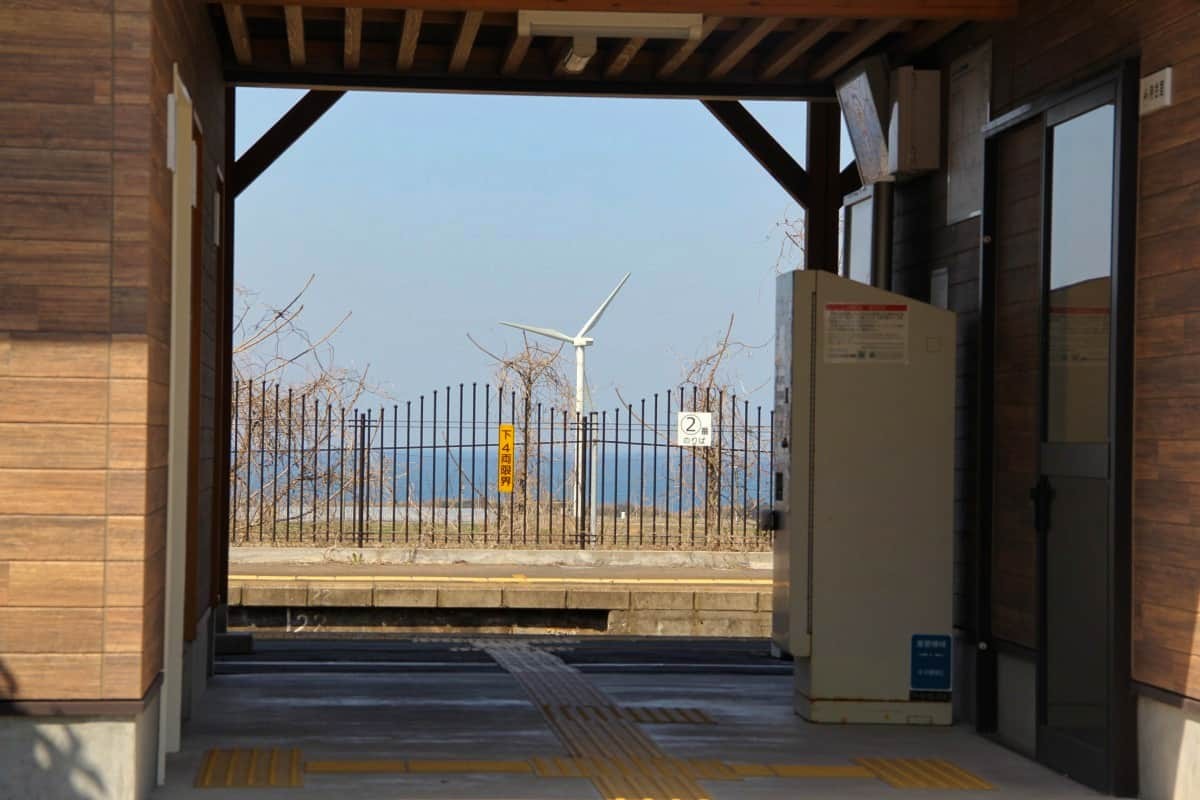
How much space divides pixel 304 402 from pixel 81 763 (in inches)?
439

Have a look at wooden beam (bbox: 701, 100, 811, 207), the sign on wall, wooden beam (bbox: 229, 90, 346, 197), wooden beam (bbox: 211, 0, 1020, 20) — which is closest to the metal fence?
wooden beam (bbox: 229, 90, 346, 197)

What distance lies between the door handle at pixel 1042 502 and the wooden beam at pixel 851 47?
2123mm

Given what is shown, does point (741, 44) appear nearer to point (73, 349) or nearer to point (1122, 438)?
point (1122, 438)

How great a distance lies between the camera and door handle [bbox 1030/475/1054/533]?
19.0ft

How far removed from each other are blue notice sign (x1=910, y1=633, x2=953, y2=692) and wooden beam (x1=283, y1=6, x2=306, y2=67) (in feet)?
11.5

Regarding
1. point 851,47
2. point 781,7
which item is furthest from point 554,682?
point 781,7

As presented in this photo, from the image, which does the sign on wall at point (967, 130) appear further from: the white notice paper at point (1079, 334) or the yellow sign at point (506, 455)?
the yellow sign at point (506, 455)

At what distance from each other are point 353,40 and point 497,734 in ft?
10.1

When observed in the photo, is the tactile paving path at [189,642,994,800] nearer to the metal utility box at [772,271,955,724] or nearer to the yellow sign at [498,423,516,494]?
the metal utility box at [772,271,955,724]

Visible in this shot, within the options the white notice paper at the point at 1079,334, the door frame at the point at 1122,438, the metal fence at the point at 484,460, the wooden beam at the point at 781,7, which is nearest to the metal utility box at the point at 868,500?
the white notice paper at the point at 1079,334

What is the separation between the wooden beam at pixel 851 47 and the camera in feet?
23.3

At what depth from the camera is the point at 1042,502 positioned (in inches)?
229

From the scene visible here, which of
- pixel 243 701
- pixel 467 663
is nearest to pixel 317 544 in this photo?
pixel 467 663

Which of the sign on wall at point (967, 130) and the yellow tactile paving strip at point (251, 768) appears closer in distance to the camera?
the yellow tactile paving strip at point (251, 768)
